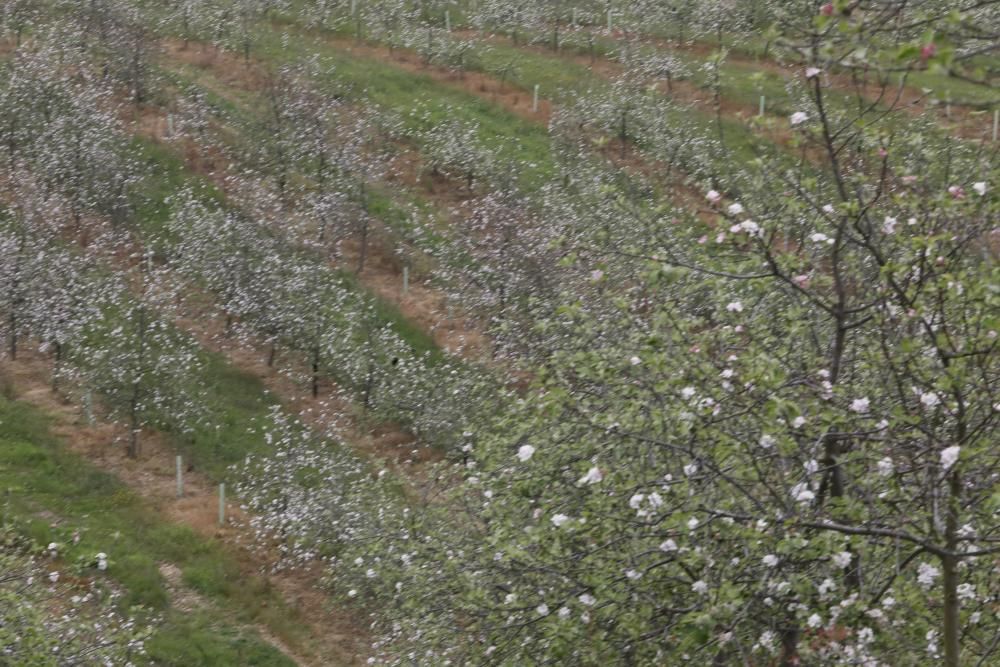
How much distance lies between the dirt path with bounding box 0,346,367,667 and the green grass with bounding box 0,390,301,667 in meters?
0.33

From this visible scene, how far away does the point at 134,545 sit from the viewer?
84.2ft

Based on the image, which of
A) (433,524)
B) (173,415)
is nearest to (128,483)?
(173,415)

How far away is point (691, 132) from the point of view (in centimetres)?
4634

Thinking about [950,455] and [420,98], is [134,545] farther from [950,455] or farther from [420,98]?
[420,98]

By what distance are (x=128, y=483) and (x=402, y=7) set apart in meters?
36.1

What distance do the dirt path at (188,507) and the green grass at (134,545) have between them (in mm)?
325

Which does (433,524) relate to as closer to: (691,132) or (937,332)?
(937,332)

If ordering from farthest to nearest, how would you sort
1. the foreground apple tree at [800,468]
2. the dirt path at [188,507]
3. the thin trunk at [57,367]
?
1. the thin trunk at [57,367]
2. the dirt path at [188,507]
3. the foreground apple tree at [800,468]

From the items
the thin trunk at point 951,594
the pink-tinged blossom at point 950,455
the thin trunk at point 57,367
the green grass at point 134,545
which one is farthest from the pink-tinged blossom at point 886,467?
the thin trunk at point 57,367

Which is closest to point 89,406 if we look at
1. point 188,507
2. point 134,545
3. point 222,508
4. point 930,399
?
point 188,507

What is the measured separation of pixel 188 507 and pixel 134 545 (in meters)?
2.34

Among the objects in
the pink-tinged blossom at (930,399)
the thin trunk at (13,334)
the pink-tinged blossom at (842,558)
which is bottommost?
the thin trunk at (13,334)

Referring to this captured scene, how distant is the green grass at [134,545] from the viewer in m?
23.6

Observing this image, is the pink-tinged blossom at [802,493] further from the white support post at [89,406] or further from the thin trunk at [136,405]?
the white support post at [89,406]
